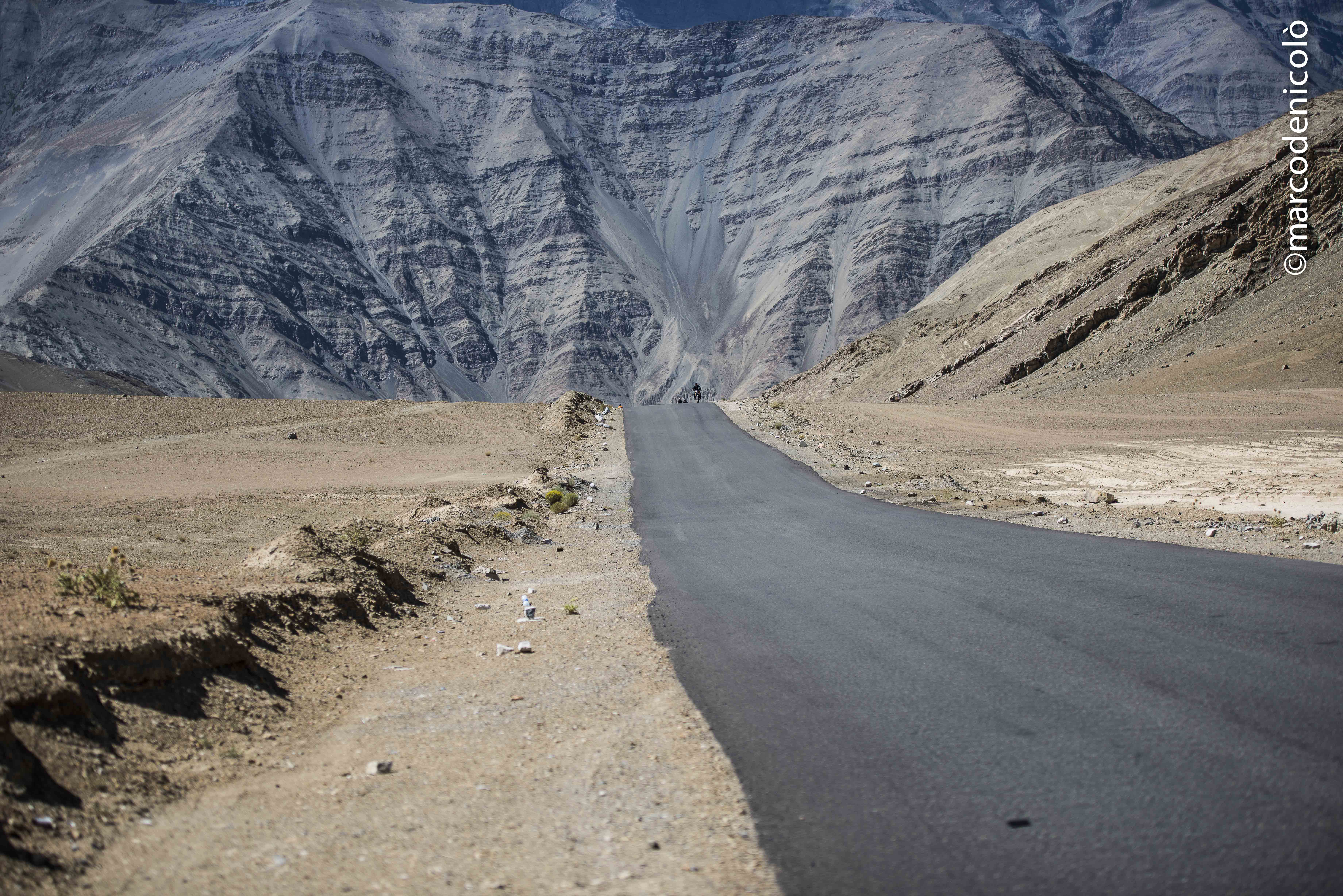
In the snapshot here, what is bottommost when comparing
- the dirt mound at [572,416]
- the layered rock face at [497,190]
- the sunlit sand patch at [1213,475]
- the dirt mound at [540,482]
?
the sunlit sand patch at [1213,475]

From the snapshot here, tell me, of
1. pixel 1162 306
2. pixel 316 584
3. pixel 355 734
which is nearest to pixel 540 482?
pixel 316 584

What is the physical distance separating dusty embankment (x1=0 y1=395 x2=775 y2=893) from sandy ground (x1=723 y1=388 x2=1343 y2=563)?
8499mm

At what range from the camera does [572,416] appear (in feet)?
141

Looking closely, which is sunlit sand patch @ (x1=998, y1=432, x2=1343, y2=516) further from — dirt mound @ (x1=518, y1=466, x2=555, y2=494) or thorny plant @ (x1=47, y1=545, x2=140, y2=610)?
thorny plant @ (x1=47, y1=545, x2=140, y2=610)

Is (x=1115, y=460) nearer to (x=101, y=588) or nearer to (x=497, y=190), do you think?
(x=101, y=588)

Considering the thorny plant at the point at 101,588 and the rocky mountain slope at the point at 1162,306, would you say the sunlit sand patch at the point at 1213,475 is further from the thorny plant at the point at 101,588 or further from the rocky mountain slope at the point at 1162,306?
the thorny plant at the point at 101,588

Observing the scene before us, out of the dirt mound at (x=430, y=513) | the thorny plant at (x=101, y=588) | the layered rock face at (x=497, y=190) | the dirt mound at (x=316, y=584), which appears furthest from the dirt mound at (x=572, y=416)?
the layered rock face at (x=497, y=190)

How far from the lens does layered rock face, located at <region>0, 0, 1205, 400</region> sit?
121 meters

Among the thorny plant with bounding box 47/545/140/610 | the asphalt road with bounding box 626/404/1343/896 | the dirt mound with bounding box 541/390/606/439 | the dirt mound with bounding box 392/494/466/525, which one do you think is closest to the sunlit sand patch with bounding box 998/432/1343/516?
the asphalt road with bounding box 626/404/1343/896

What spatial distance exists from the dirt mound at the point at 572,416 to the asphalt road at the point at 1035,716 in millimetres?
29762

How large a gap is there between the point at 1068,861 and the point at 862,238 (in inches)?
5272

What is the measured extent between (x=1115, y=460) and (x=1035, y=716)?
72.5 ft

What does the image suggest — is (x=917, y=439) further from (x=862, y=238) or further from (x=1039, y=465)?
(x=862, y=238)

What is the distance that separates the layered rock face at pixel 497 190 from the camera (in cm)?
12081
